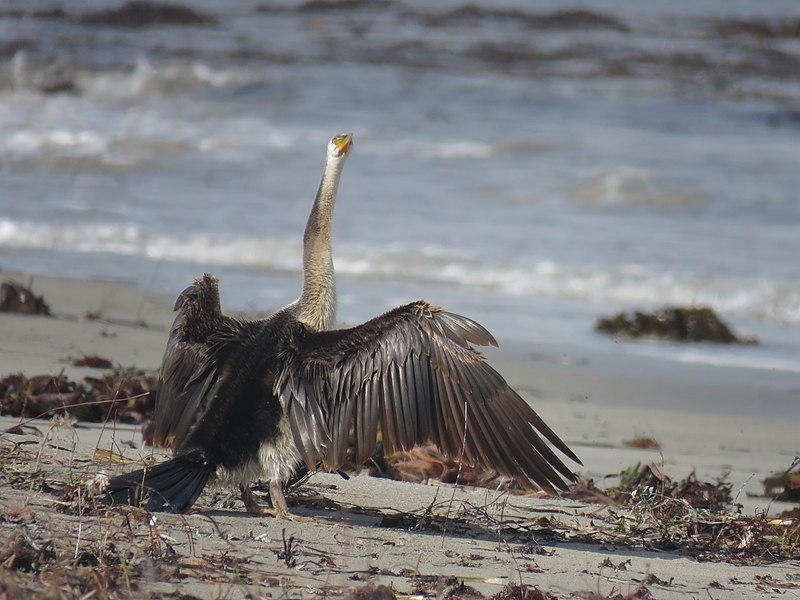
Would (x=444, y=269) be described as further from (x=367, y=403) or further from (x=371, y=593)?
(x=371, y=593)

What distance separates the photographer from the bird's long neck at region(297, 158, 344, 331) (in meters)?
4.94

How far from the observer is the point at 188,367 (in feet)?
13.9

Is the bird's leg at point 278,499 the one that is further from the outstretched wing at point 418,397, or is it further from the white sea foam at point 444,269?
the white sea foam at point 444,269

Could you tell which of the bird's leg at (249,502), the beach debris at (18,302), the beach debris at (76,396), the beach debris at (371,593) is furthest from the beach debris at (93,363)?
the beach debris at (371,593)

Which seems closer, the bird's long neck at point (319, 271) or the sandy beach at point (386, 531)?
the sandy beach at point (386, 531)

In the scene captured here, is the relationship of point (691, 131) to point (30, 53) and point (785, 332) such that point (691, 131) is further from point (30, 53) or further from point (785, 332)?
point (30, 53)

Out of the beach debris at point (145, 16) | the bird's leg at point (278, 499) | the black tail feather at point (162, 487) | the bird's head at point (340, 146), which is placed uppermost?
the beach debris at point (145, 16)

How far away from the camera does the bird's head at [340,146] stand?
5746mm

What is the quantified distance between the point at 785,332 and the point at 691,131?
10.8 metres

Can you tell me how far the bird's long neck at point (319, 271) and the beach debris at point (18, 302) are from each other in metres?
3.37

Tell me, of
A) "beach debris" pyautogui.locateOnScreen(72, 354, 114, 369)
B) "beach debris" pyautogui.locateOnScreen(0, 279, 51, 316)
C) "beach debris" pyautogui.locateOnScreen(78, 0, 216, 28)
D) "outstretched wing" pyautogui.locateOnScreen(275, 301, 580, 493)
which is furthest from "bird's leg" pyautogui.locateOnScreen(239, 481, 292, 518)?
"beach debris" pyautogui.locateOnScreen(78, 0, 216, 28)

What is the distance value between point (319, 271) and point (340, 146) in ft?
3.15

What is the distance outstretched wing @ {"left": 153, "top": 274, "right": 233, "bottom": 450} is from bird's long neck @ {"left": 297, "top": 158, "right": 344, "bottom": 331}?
60 centimetres

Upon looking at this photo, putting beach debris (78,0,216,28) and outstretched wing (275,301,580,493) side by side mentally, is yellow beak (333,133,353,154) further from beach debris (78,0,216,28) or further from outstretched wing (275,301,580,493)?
beach debris (78,0,216,28)
